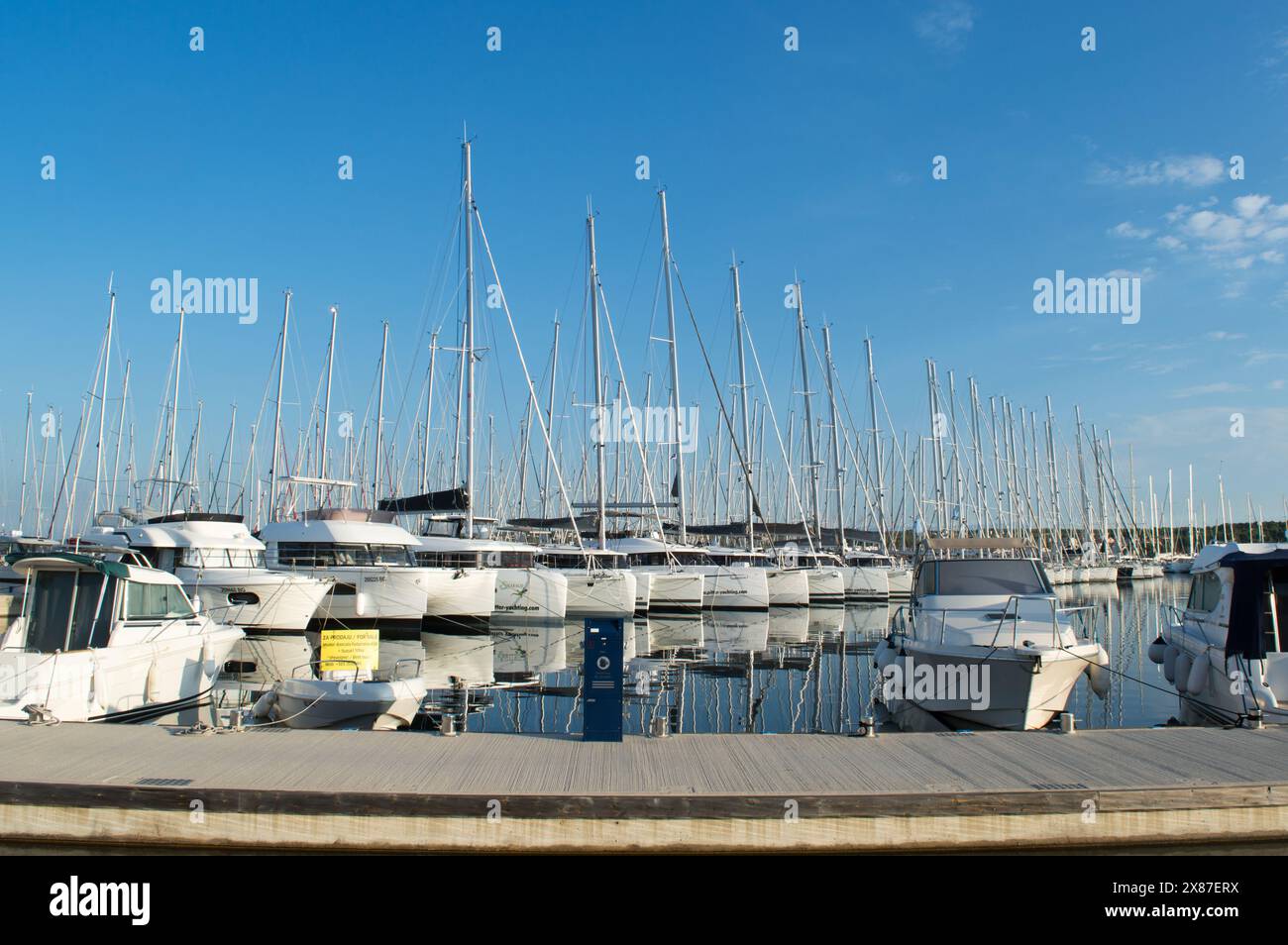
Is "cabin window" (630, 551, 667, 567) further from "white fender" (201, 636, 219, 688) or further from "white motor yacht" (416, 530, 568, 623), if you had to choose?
"white fender" (201, 636, 219, 688)

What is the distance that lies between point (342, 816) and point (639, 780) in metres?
2.74

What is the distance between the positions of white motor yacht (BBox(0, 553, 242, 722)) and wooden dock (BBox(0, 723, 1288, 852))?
4.69 meters

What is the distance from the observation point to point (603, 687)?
404 inches

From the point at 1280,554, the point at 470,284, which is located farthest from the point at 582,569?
the point at 1280,554

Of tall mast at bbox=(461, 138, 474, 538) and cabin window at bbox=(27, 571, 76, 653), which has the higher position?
tall mast at bbox=(461, 138, 474, 538)

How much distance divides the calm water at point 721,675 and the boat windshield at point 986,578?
277 cm

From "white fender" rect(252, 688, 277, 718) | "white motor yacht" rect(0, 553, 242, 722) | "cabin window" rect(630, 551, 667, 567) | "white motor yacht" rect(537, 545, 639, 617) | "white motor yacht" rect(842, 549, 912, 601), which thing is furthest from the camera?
"white motor yacht" rect(842, 549, 912, 601)

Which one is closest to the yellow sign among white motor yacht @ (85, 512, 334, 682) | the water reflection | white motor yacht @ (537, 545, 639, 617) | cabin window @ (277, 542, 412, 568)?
the water reflection

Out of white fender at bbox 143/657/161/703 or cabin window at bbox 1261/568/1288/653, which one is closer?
cabin window at bbox 1261/568/1288/653

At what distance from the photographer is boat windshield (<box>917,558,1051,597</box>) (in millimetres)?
16984

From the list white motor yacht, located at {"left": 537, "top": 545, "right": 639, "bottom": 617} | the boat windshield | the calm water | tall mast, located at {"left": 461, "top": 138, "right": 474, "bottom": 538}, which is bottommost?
the calm water

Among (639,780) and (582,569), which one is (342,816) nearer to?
(639,780)
